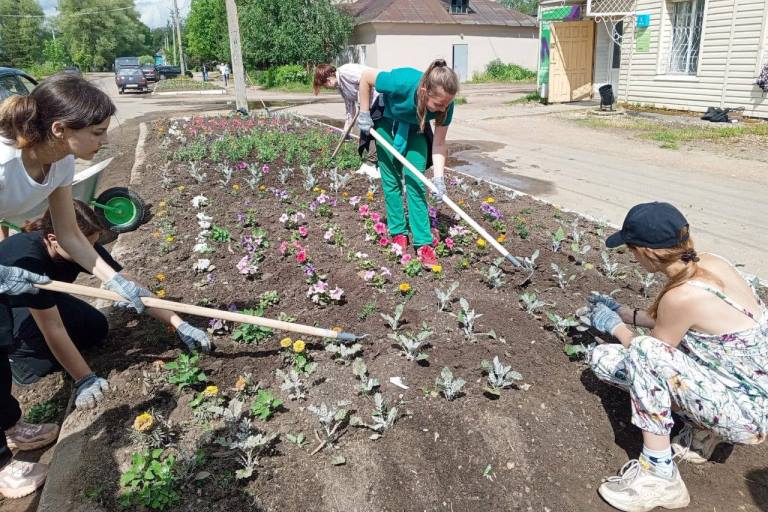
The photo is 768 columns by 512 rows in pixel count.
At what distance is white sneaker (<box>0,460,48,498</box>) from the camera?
2.60 meters

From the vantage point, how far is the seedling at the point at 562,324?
3113 millimetres

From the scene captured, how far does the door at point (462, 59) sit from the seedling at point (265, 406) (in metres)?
32.0

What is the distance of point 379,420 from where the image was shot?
8.23 ft

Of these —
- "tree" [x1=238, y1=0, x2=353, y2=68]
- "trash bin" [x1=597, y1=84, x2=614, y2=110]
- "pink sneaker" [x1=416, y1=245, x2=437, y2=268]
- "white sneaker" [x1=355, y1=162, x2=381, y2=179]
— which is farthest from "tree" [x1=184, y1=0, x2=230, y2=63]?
"pink sneaker" [x1=416, y1=245, x2=437, y2=268]

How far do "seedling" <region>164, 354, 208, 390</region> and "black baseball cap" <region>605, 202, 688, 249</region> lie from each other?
7.15 feet

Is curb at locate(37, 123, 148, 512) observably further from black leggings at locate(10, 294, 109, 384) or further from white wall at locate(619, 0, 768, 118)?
white wall at locate(619, 0, 768, 118)

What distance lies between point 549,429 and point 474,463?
1.39 ft


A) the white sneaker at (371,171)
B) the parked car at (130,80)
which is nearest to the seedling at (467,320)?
the white sneaker at (371,171)

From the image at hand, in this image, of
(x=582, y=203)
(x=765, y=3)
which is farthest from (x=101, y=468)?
(x=765, y=3)

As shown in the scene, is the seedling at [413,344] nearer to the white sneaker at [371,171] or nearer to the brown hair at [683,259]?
the brown hair at [683,259]

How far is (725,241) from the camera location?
520 centimetres

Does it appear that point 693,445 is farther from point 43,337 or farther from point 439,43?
point 439,43

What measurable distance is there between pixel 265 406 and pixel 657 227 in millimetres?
1898

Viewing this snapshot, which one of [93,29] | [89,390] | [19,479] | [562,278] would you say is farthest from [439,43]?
[93,29]
